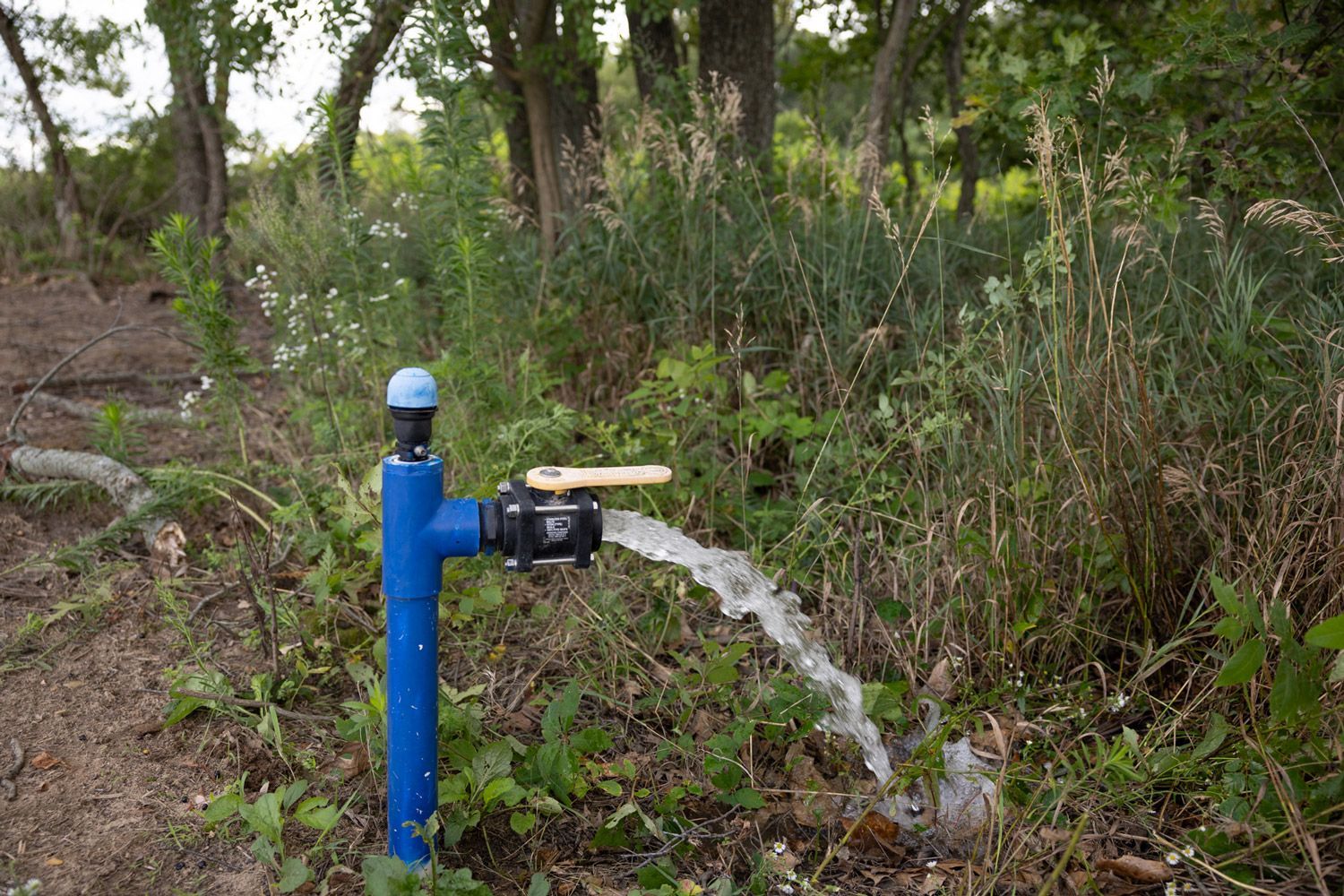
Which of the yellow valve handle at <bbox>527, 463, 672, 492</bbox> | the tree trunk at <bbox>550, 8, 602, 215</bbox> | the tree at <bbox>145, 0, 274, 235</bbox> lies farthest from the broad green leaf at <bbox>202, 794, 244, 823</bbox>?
the tree at <bbox>145, 0, 274, 235</bbox>

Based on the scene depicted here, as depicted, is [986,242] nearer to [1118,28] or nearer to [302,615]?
[302,615]

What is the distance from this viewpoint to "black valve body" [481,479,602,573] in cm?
173

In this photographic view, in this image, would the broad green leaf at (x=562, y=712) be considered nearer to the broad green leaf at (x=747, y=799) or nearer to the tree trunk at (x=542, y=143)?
the broad green leaf at (x=747, y=799)

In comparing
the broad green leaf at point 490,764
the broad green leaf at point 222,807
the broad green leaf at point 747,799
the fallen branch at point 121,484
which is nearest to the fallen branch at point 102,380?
the fallen branch at point 121,484

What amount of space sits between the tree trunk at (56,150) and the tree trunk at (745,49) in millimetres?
6050

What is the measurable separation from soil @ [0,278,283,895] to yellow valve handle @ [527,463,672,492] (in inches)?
36.2

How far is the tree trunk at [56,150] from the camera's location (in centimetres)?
785

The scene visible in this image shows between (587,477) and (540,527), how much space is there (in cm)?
12

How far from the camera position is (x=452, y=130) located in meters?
3.16

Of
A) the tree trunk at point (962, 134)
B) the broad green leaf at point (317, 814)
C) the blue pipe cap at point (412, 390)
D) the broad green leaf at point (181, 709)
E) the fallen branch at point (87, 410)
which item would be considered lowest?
the broad green leaf at point (317, 814)

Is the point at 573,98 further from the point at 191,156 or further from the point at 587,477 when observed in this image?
the point at 587,477

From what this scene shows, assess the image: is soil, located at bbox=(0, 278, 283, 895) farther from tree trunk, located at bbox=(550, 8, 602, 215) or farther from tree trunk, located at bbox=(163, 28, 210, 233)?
tree trunk, located at bbox=(163, 28, 210, 233)

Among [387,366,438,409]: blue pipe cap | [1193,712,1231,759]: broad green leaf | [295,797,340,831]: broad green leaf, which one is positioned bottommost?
[1193,712,1231,759]: broad green leaf

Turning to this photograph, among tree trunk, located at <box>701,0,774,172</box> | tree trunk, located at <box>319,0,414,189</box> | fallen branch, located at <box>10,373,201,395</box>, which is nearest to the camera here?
fallen branch, located at <box>10,373,201,395</box>
